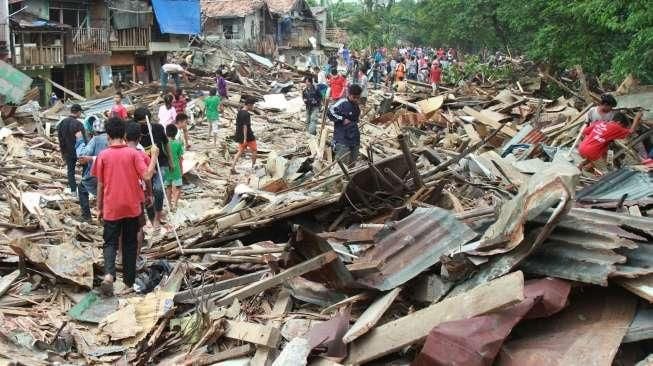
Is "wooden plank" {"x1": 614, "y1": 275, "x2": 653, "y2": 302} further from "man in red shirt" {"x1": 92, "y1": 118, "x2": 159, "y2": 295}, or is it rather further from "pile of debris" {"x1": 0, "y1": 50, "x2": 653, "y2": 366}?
"man in red shirt" {"x1": 92, "y1": 118, "x2": 159, "y2": 295}

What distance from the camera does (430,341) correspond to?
339 centimetres

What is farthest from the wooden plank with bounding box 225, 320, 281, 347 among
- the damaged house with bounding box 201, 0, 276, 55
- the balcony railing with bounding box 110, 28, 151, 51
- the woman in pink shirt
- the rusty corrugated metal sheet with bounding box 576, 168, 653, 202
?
the damaged house with bounding box 201, 0, 276, 55

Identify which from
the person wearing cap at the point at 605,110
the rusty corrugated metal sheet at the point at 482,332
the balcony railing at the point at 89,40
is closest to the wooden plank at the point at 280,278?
the rusty corrugated metal sheet at the point at 482,332

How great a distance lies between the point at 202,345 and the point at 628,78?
10961 mm

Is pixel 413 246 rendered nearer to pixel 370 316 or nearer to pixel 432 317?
pixel 370 316

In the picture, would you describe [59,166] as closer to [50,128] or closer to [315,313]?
[50,128]

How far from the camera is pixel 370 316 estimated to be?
3979mm

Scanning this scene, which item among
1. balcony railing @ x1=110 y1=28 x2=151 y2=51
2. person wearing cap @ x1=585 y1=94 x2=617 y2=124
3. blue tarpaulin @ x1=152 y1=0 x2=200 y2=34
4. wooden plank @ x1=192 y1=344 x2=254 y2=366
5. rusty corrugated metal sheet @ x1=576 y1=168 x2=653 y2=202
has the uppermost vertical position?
blue tarpaulin @ x1=152 y1=0 x2=200 y2=34

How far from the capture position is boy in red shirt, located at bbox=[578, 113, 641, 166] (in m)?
8.11

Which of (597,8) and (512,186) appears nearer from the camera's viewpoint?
(512,186)

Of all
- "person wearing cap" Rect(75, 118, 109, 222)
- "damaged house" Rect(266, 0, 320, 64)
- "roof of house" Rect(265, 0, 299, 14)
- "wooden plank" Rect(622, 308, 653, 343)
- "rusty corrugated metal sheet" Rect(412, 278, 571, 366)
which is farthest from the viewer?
"damaged house" Rect(266, 0, 320, 64)

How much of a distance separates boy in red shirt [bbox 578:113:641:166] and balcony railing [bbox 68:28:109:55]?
24.2 m

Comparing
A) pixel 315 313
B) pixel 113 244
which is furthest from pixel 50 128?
pixel 315 313

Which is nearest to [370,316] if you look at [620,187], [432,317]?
[432,317]
